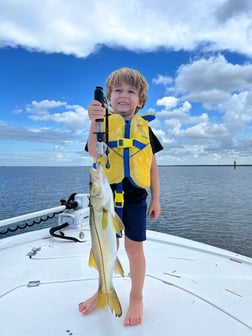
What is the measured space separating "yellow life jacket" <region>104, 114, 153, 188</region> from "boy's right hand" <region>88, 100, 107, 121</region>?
0.36 m

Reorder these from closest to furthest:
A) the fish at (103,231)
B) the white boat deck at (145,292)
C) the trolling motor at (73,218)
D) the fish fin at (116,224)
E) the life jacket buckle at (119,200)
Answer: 1. the fish at (103,231)
2. the fish fin at (116,224)
3. the white boat deck at (145,292)
4. the life jacket buckle at (119,200)
5. the trolling motor at (73,218)

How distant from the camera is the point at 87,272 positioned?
309 cm

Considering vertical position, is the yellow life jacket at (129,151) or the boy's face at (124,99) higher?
the boy's face at (124,99)

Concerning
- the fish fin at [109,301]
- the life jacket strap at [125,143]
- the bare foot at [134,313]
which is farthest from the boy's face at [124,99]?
the bare foot at [134,313]

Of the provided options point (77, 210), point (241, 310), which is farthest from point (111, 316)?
point (77, 210)

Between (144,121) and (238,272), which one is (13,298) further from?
(238,272)

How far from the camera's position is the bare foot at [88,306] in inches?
91.0

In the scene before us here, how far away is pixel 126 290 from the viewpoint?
8.82 feet

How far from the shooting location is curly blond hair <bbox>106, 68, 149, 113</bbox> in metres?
2.38

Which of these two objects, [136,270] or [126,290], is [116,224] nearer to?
[136,270]

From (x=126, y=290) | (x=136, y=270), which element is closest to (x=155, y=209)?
(x=136, y=270)

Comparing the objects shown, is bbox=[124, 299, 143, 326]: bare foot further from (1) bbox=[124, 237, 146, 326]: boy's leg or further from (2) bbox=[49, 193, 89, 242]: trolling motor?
(2) bbox=[49, 193, 89, 242]: trolling motor

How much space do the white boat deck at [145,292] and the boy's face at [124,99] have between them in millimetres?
1674

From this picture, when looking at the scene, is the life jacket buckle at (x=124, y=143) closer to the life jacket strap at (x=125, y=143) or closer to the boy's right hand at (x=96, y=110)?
the life jacket strap at (x=125, y=143)
